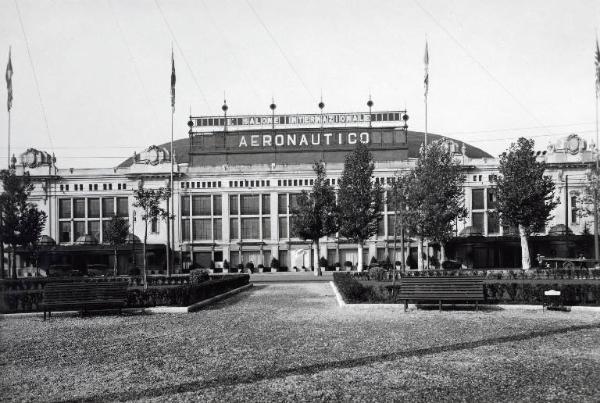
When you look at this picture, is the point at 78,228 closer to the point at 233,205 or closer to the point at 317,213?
the point at 233,205

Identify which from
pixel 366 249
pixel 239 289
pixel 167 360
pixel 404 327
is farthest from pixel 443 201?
pixel 167 360

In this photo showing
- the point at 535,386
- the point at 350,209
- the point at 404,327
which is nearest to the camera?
the point at 535,386

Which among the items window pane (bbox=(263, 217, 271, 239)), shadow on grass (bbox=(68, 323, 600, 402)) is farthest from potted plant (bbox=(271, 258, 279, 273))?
shadow on grass (bbox=(68, 323, 600, 402))

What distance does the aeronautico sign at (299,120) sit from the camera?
255ft

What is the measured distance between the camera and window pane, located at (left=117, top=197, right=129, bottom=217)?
246ft

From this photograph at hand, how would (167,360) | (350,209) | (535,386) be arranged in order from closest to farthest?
(535,386) → (167,360) → (350,209)

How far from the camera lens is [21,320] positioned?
19703mm

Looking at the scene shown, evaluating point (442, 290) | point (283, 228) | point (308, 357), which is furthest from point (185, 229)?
point (308, 357)

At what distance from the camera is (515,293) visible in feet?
71.8

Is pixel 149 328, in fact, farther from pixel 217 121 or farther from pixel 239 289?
pixel 217 121

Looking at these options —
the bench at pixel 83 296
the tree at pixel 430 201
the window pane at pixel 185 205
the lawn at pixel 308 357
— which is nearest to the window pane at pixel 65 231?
the window pane at pixel 185 205

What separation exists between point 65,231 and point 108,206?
5.93 metres

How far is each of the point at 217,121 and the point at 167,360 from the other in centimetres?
6832

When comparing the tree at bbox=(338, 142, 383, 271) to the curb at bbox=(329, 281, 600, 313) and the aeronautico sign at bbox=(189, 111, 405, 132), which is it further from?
the curb at bbox=(329, 281, 600, 313)
